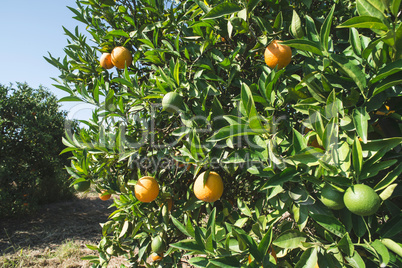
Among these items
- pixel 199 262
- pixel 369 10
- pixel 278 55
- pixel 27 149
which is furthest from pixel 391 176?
pixel 27 149

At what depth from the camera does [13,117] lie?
5.69 metres

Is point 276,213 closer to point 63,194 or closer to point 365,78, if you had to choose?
point 365,78

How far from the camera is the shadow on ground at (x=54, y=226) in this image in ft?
14.0

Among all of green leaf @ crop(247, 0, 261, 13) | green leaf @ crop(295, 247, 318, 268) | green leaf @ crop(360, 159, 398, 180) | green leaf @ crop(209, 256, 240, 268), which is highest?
green leaf @ crop(247, 0, 261, 13)

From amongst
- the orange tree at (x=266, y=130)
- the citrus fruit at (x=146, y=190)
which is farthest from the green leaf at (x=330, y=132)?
the citrus fruit at (x=146, y=190)

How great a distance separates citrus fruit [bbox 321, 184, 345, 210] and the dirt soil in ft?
11.4

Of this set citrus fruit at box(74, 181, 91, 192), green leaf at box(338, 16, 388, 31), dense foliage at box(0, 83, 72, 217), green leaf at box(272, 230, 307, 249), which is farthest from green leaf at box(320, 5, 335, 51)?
dense foliage at box(0, 83, 72, 217)

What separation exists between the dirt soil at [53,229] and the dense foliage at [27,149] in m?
0.37

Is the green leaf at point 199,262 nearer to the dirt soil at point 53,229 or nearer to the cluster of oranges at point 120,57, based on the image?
the cluster of oranges at point 120,57

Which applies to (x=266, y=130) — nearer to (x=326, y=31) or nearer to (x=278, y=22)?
(x=326, y=31)

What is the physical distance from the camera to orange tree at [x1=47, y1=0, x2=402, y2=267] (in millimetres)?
844

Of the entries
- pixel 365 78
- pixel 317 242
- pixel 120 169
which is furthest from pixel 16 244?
pixel 365 78

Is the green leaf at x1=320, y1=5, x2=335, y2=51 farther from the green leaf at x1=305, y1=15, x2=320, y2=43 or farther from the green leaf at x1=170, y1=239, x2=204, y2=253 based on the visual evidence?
the green leaf at x1=170, y1=239, x2=204, y2=253

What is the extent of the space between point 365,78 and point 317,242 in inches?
25.3
